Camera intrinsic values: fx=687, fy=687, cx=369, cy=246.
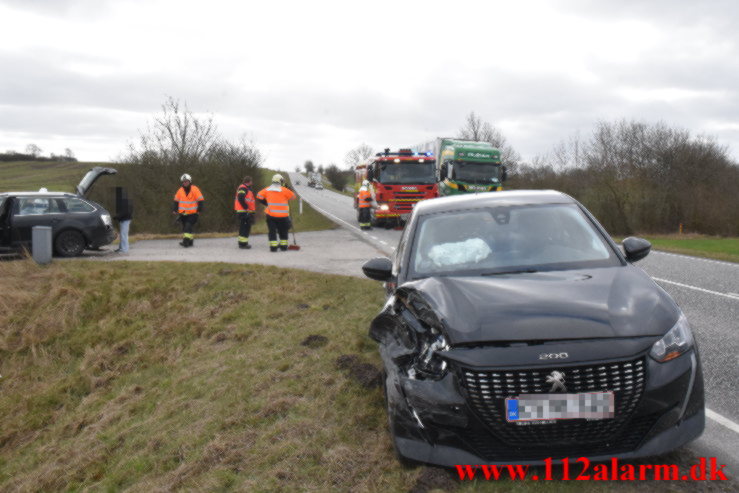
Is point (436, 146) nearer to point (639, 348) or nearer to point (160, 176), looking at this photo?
point (160, 176)

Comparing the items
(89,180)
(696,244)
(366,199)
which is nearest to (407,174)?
(366,199)

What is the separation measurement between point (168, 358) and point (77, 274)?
215 inches

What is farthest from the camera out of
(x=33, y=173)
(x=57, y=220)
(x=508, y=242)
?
(x=33, y=173)

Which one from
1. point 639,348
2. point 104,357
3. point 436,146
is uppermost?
Result: point 436,146

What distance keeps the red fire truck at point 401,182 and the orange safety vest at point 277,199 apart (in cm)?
1001

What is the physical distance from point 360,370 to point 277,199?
10.7 m

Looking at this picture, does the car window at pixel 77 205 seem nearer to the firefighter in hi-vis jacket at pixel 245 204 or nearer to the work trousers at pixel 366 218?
the firefighter in hi-vis jacket at pixel 245 204

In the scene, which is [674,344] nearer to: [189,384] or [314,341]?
[314,341]

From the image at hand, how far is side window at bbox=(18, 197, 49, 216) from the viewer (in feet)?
53.5

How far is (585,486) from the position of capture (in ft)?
11.3

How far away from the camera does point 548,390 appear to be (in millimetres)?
3338

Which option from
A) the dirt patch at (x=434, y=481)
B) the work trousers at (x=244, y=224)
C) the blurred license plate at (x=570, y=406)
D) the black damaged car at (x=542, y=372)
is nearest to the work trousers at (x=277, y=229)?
the work trousers at (x=244, y=224)

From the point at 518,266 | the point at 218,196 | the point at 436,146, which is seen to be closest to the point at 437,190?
the point at 436,146

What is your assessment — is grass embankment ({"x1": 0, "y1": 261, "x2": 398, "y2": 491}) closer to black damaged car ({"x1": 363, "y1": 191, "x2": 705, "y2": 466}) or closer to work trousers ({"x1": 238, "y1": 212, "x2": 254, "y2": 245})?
black damaged car ({"x1": 363, "y1": 191, "x2": 705, "y2": 466})
